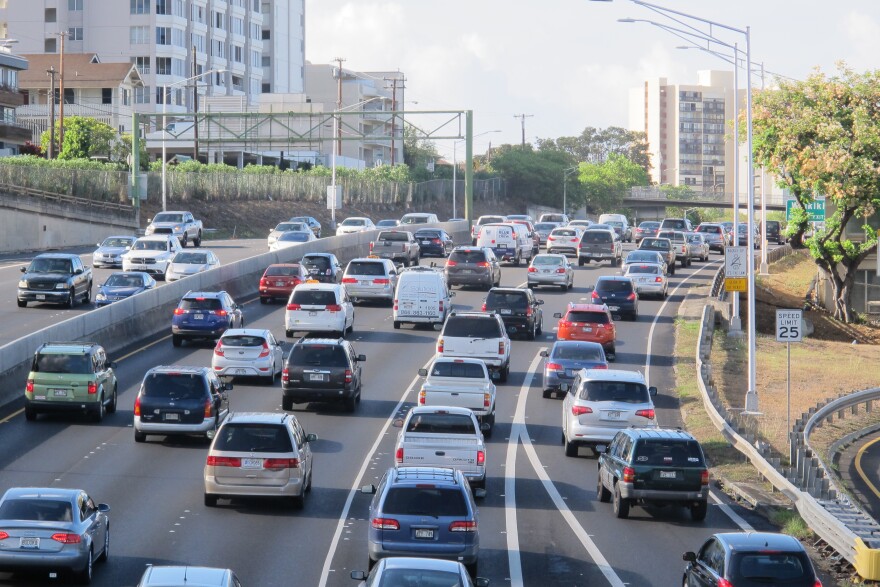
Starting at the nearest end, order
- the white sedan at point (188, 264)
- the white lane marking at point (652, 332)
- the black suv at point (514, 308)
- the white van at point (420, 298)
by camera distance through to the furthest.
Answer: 1. the white lane marking at point (652, 332)
2. the black suv at point (514, 308)
3. the white van at point (420, 298)
4. the white sedan at point (188, 264)

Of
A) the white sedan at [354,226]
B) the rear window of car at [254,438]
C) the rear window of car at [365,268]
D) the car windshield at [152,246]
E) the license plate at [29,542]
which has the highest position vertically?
the white sedan at [354,226]

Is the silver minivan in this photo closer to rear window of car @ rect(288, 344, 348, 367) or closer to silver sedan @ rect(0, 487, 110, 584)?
rear window of car @ rect(288, 344, 348, 367)

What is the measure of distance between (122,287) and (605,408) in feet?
74.2

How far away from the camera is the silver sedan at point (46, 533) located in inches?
683

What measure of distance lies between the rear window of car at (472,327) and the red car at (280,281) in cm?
1603

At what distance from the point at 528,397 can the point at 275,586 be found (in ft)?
61.6

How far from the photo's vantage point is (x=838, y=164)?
59125mm

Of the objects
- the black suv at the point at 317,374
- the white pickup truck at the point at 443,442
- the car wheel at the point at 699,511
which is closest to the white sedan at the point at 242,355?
the black suv at the point at 317,374

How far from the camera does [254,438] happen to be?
22547mm

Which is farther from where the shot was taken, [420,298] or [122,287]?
[122,287]

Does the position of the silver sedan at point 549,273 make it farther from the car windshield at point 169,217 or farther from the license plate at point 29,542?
the license plate at point 29,542

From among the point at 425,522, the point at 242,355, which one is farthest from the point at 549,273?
the point at 425,522

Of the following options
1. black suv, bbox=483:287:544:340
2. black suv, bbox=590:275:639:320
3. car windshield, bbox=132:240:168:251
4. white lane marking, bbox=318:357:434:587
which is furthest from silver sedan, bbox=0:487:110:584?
car windshield, bbox=132:240:168:251

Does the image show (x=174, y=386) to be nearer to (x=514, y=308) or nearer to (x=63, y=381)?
(x=63, y=381)
